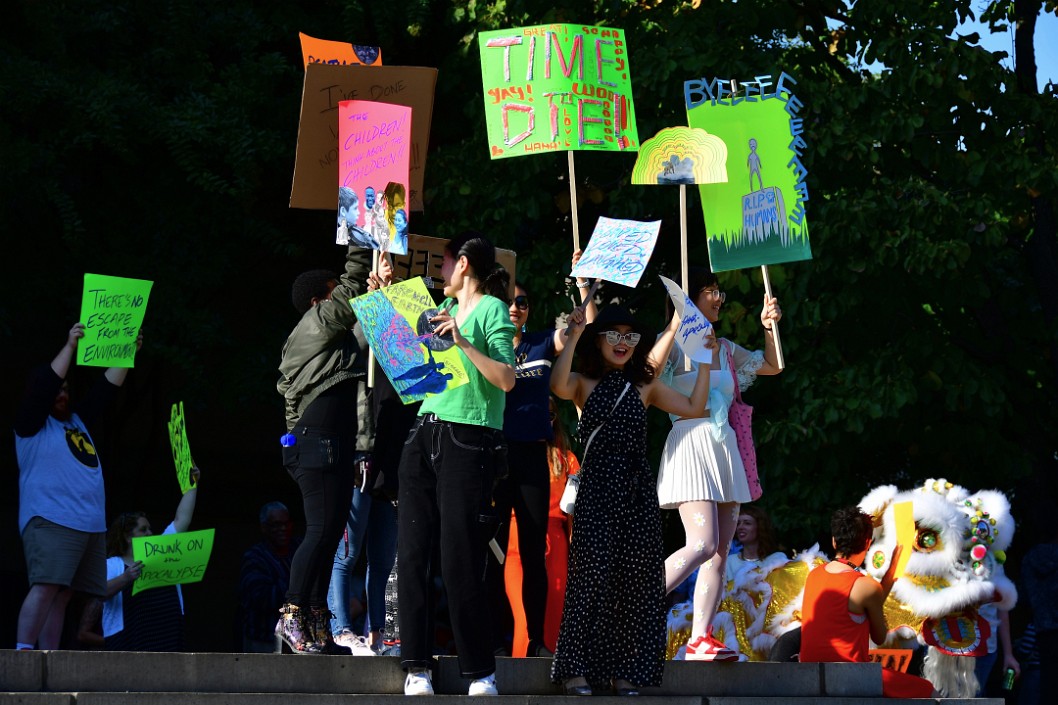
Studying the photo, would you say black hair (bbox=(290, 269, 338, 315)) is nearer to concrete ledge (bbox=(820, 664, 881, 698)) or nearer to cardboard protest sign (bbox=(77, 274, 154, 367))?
cardboard protest sign (bbox=(77, 274, 154, 367))

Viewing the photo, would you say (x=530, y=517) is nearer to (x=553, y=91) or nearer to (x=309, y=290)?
(x=309, y=290)

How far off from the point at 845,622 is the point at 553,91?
3.06 metres

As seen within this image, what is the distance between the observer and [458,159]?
1306cm

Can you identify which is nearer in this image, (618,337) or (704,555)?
(618,337)

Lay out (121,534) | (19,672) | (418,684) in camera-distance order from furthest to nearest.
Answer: (121,534) < (418,684) < (19,672)

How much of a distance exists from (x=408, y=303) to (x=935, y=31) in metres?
7.01

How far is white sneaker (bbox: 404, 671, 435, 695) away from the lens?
6.62 m

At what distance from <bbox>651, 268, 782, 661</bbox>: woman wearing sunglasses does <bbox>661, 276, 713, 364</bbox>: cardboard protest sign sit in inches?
2.0

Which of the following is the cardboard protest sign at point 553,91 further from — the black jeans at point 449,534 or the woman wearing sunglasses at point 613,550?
the black jeans at point 449,534

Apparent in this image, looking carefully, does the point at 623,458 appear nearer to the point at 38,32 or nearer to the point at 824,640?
the point at 824,640

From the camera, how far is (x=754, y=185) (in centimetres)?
886

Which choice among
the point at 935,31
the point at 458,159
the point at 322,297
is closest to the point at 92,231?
the point at 458,159

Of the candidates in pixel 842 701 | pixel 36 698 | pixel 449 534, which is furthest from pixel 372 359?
pixel 842 701

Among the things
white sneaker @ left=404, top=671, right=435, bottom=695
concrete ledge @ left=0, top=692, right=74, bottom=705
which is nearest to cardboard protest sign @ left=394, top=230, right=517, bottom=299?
white sneaker @ left=404, top=671, right=435, bottom=695
